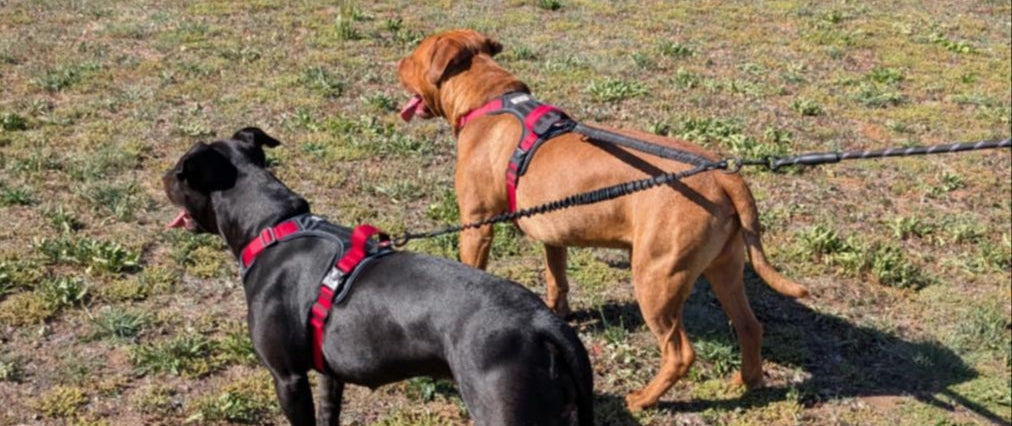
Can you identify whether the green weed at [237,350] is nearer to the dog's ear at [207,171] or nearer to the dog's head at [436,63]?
the dog's ear at [207,171]

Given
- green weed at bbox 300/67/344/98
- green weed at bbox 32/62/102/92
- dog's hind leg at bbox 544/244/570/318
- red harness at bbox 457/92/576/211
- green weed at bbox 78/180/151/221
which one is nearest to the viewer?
red harness at bbox 457/92/576/211

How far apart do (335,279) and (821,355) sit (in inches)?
136

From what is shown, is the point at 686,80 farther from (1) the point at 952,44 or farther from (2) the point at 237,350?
(2) the point at 237,350

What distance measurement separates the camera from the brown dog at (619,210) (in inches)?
202

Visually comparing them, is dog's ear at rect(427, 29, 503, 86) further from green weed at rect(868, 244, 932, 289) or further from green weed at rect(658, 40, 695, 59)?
green weed at rect(658, 40, 695, 59)

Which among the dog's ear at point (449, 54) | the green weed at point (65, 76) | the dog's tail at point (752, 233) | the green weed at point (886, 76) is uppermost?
the dog's ear at point (449, 54)

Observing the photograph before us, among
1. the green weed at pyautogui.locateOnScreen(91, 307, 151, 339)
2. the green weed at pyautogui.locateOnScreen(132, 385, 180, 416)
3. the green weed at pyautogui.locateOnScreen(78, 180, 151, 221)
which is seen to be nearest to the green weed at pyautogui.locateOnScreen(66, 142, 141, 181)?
the green weed at pyautogui.locateOnScreen(78, 180, 151, 221)

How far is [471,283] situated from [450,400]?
1.72 meters

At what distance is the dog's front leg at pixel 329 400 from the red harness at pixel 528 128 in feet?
4.94

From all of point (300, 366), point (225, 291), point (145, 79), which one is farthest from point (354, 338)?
point (145, 79)

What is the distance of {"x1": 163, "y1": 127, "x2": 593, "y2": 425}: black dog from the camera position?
382 centimetres

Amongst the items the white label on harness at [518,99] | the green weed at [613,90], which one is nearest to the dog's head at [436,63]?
the white label on harness at [518,99]

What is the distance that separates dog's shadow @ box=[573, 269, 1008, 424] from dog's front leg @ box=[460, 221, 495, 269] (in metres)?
0.89

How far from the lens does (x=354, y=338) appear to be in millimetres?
4285
